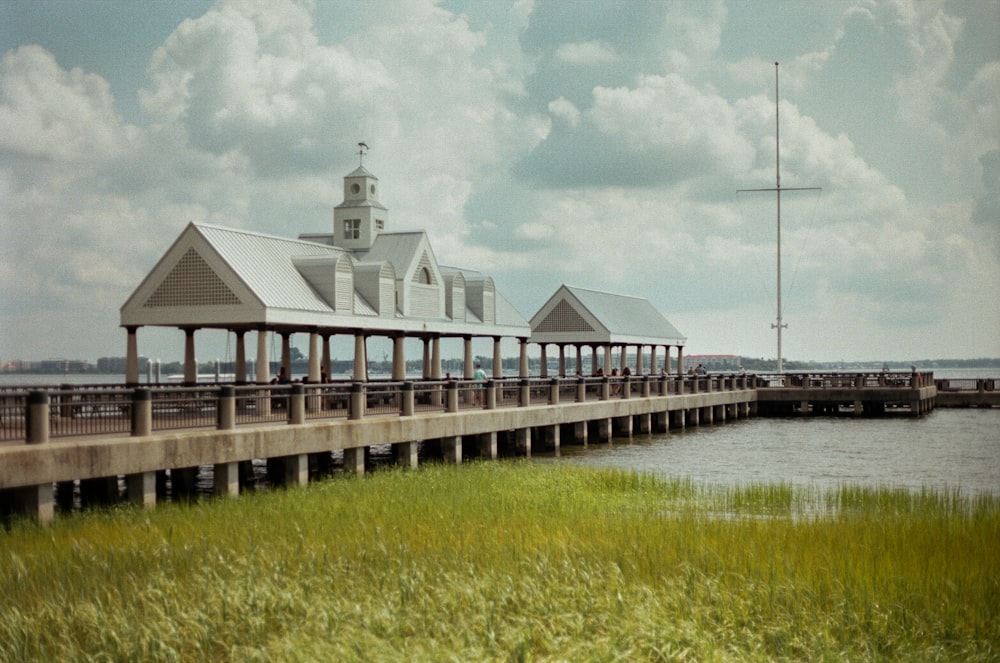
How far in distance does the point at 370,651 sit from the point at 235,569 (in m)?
3.33

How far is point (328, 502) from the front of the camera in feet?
67.8

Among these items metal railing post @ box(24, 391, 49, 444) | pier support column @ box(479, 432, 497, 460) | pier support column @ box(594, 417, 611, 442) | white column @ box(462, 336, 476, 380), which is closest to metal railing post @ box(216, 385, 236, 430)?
metal railing post @ box(24, 391, 49, 444)

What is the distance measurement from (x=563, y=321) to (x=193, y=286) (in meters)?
31.4

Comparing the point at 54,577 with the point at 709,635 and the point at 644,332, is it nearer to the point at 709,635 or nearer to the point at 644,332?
the point at 709,635

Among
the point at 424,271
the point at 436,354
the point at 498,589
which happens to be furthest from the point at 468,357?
the point at 498,589

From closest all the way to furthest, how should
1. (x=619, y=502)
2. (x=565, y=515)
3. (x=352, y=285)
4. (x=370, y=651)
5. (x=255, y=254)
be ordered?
(x=370, y=651) < (x=565, y=515) < (x=619, y=502) < (x=255, y=254) < (x=352, y=285)

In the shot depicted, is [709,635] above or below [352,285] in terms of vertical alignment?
below

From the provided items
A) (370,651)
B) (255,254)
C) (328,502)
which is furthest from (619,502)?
(255,254)

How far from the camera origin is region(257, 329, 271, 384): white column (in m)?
Answer: 32.3

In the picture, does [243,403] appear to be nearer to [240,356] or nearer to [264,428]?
[264,428]

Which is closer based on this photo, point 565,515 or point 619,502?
point 565,515

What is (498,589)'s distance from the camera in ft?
43.4

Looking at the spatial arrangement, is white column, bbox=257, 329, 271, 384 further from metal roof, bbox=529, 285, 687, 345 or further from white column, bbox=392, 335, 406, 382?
metal roof, bbox=529, 285, 687, 345

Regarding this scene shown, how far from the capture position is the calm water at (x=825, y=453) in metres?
32.4
